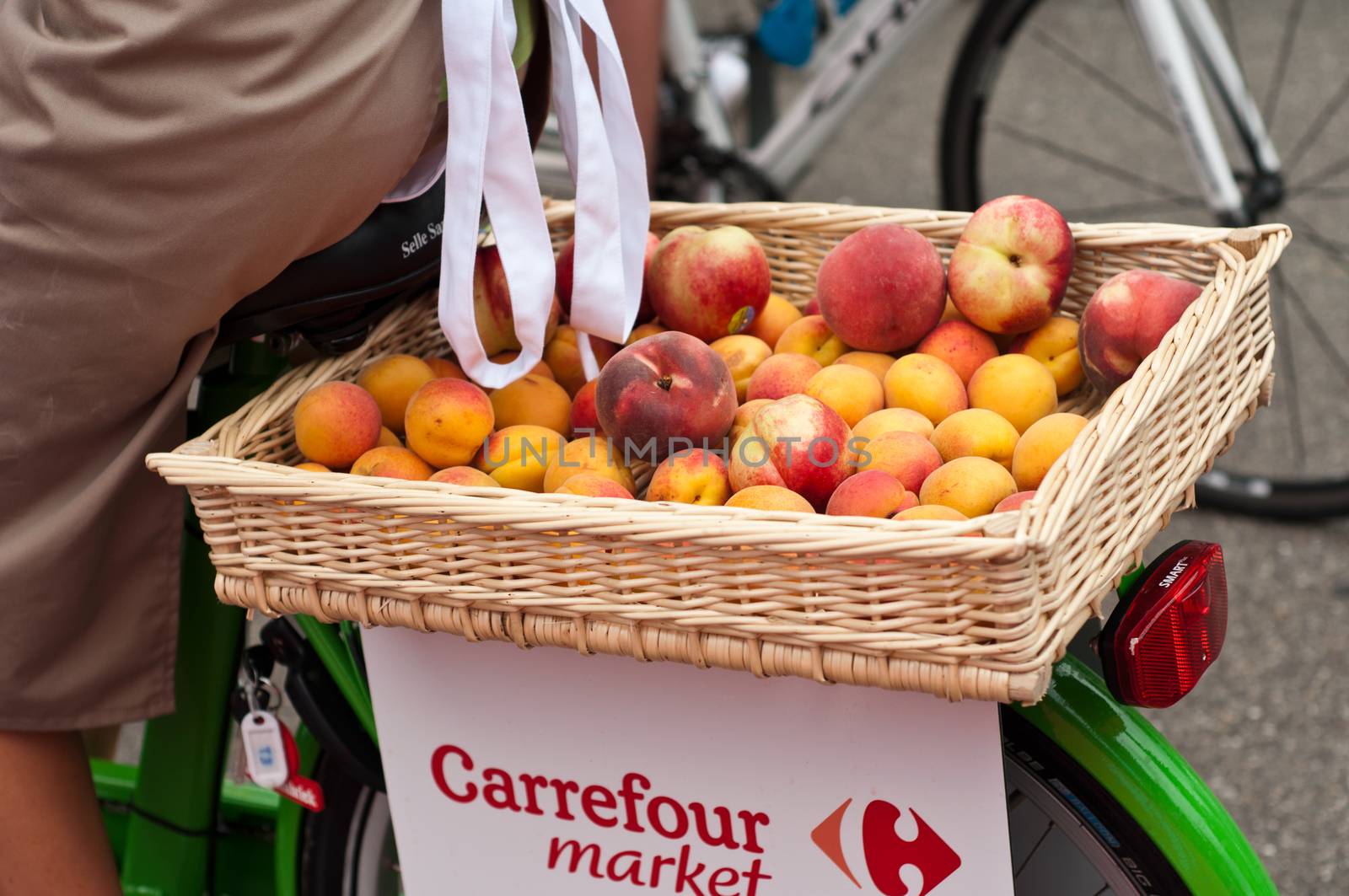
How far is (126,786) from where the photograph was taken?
1.62 m

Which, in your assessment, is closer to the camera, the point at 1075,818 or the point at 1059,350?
the point at 1075,818

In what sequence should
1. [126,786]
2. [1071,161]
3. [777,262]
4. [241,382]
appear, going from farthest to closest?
[1071,161]
[126,786]
[777,262]
[241,382]

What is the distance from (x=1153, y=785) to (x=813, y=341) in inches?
21.7

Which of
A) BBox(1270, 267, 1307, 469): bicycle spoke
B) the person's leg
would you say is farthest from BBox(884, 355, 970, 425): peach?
BBox(1270, 267, 1307, 469): bicycle spoke

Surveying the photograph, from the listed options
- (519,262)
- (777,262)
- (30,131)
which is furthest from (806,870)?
(30,131)

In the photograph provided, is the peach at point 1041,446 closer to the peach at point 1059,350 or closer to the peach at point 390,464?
the peach at point 1059,350

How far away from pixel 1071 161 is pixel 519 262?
3.41m

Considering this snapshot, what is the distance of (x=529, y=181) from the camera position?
3.87 feet

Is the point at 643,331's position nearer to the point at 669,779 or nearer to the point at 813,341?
the point at 813,341

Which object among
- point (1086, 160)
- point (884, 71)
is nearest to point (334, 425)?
point (884, 71)

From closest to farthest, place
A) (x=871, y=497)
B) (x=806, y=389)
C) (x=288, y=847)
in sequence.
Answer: (x=871, y=497), (x=806, y=389), (x=288, y=847)

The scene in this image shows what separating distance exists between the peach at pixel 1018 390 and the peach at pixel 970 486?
14cm

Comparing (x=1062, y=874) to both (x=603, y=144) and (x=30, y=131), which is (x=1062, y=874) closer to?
(x=603, y=144)

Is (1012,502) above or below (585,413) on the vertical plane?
below
